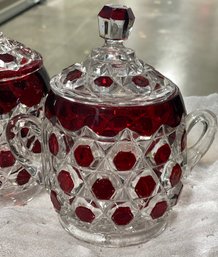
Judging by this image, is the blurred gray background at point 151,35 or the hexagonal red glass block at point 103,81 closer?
the hexagonal red glass block at point 103,81

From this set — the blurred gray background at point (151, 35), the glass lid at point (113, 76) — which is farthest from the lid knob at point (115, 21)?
the blurred gray background at point (151, 35)

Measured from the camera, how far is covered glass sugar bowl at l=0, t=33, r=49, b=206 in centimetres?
50

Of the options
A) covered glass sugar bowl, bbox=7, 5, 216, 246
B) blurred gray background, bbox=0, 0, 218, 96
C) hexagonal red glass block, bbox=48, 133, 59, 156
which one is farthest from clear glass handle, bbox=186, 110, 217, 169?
blurred gray background, bbox=0, 0, 218, 96

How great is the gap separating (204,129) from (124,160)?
9 centimetres

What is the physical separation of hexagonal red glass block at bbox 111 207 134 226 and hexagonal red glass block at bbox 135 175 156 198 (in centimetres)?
2

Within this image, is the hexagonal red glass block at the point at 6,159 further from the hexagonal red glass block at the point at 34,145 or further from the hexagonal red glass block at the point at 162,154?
the hexagonal red glass block at the point at 162,154

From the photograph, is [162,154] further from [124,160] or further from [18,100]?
[18,100]

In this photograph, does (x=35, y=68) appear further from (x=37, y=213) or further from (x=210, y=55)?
(x=210, y=55)

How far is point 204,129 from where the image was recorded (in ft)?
1.61

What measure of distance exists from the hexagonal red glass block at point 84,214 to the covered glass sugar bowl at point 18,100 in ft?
0.17

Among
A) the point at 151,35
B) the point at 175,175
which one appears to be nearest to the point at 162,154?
the point at 175,175

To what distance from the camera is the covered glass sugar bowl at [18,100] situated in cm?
50

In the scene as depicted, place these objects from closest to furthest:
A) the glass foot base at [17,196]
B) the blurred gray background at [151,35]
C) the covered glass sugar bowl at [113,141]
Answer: the covered glass sugar bowl at [113,141] < the glass foot base at [17,196] < the blurred gray background at [151,35]

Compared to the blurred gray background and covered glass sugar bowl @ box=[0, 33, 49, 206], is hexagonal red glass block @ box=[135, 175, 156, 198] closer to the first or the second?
covered glass sugar bowl @ box=[0, 33, 49, 206]
